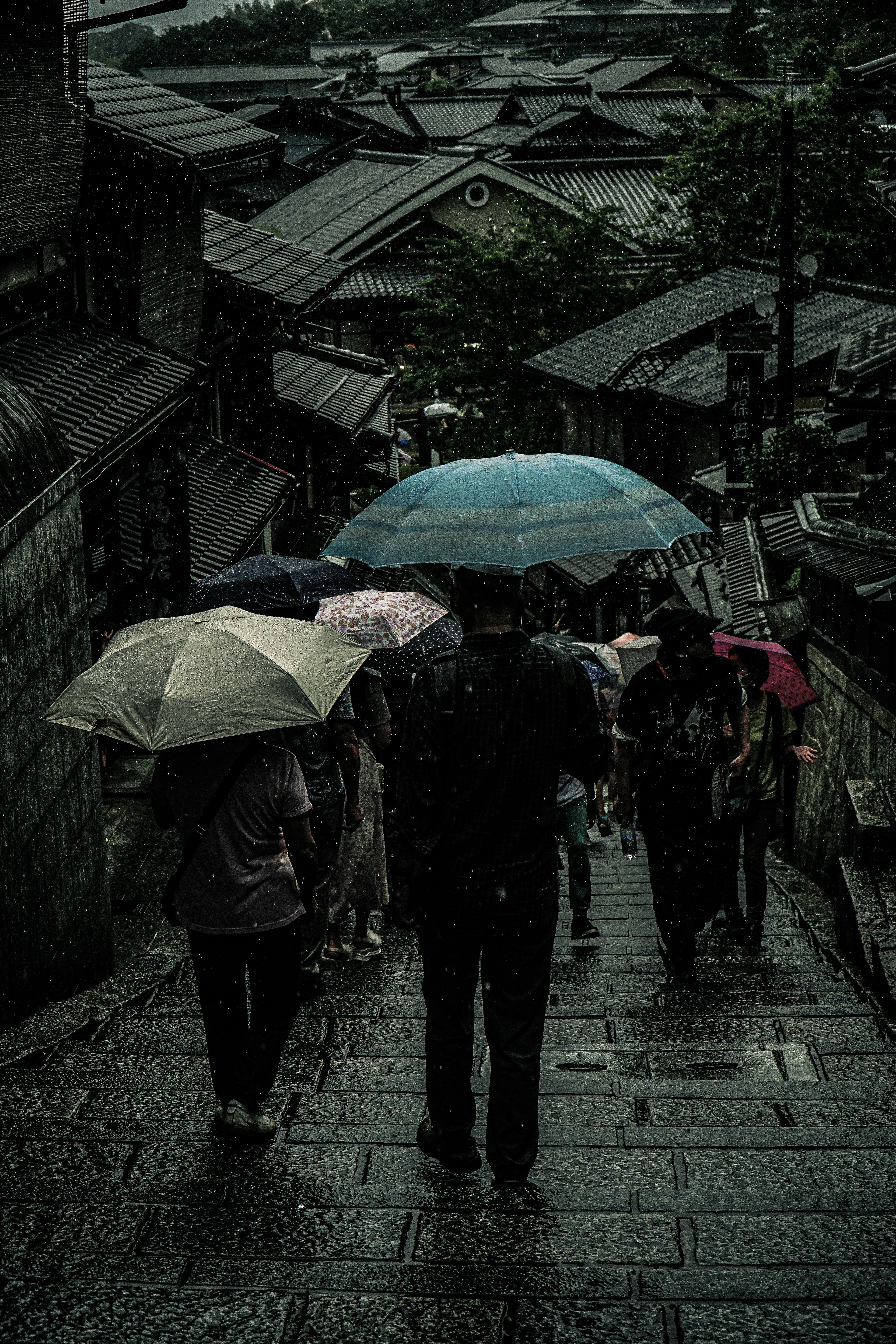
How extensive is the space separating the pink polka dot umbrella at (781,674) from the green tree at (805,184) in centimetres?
1992

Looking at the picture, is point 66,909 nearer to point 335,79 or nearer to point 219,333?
point 219,333

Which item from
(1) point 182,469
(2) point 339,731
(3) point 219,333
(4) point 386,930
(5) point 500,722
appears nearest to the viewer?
(5) point 500,722

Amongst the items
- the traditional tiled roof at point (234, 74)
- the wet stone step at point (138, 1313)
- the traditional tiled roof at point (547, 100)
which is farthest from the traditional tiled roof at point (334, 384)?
the traditional tiled roof at point (234, 74)

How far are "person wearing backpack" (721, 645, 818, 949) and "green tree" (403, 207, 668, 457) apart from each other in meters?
22.3

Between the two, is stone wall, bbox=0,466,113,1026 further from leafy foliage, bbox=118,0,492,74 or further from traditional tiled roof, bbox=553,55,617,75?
leafy foliage, bbox=118,0,492,74

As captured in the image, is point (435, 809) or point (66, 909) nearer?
point (435, 809)

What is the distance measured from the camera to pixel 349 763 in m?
6.60

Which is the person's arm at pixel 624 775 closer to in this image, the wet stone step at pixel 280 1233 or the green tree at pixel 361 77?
the wet stone step at pixel 280 1233

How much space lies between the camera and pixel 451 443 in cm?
3059

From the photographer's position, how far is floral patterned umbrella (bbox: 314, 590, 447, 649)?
7398 mm

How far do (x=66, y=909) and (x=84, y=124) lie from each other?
781 cm

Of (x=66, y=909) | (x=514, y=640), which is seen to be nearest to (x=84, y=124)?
(x=66, y=909)

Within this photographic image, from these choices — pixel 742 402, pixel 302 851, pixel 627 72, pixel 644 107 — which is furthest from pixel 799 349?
pixel 627 72

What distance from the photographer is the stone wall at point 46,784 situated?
19.0 feet
